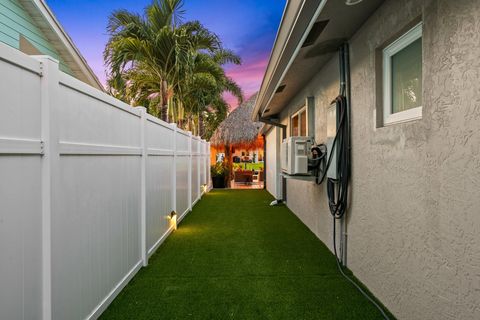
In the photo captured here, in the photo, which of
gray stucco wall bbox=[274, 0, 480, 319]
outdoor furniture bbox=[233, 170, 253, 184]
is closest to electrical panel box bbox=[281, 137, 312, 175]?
gray stucco wall bbox=[274, 0, 480, 319]

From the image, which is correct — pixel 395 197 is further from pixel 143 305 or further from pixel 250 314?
pixel 143 305

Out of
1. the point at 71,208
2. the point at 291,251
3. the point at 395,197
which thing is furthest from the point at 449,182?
the point at 291,251

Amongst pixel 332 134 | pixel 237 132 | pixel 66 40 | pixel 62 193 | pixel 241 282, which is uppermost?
pixel 66 40

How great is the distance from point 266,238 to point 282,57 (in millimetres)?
2961

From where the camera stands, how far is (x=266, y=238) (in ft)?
18.7

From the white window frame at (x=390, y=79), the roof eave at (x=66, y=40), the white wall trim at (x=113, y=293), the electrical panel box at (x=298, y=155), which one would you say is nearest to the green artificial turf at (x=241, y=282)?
the white wall trim at (x=113, y=293)

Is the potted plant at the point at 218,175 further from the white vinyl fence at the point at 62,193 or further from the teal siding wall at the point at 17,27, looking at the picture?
the white vinyl fence at the point at 62,193

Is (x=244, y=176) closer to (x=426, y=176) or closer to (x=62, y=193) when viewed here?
(x=426, y=176)

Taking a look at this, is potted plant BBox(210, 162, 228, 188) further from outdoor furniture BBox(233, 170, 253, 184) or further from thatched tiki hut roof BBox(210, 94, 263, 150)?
thatched tiki hut roof BBox(210, 94, 263, 150)

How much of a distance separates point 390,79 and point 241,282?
2.58m

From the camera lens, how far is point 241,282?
3.65m

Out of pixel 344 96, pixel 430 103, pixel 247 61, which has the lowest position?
pixel 430 103

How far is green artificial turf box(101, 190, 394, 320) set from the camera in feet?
9.70

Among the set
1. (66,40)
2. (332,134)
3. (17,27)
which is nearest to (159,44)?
(66,40)
